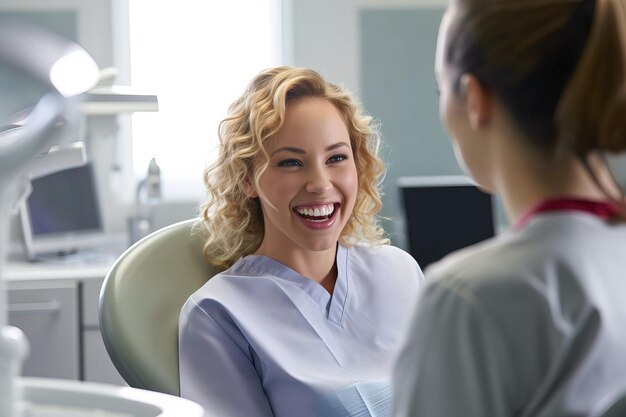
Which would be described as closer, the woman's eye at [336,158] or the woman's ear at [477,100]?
the woman's ear at [477,100]

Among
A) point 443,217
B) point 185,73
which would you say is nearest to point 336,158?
point 443,217


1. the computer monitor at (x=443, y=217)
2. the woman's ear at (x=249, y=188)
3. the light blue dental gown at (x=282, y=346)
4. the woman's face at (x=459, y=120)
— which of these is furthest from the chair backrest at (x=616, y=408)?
the computer monitor at (x=443, y=217)

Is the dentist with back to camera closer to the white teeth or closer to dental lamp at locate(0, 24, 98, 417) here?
dental lamp at locate(0, 24, 98, 417)

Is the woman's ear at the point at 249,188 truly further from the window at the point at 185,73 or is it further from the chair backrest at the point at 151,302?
the window at the point at 185,73

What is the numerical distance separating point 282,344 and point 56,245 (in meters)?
2.05

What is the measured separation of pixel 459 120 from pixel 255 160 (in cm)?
83

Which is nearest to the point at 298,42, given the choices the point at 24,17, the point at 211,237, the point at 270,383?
→ the point at 24,17

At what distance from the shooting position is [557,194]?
862 mm

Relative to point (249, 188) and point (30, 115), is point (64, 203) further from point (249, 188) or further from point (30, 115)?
point (30, 115)

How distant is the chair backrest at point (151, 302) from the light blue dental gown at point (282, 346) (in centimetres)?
4

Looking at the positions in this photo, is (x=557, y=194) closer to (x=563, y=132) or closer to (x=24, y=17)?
(x=563, y=132)

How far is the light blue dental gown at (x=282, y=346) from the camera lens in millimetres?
1554

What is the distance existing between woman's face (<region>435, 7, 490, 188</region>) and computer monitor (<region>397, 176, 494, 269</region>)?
9.39 ft

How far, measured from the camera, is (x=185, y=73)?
3895mm
